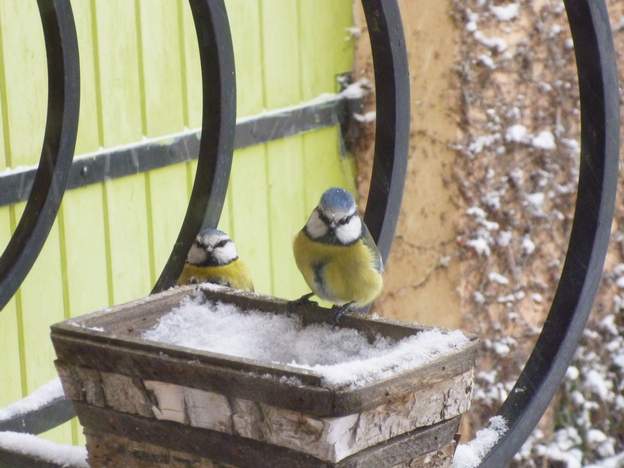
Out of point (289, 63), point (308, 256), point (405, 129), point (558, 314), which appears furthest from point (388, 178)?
point (289, 63)

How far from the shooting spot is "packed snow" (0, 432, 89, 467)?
45.6 inches

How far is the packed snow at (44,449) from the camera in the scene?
1157mm

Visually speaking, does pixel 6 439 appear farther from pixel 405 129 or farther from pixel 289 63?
pixel 289 63

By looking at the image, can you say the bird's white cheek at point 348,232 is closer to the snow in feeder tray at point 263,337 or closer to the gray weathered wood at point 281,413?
the snow in feeder tray at point 263,337

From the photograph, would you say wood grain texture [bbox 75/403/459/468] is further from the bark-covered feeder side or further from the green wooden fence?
the green wooden fence

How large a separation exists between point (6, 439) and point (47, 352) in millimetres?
1445

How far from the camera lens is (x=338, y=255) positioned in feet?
5.69

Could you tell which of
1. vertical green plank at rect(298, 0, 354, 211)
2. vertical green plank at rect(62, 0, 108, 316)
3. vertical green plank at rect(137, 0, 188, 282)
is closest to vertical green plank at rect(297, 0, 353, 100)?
vertical green plank at rect(298, 0, 354, 211)

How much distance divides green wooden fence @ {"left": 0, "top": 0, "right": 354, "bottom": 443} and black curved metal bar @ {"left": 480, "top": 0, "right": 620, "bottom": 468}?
4.68ft

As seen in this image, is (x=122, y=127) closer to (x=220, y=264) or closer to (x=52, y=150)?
(x=220, y=264)

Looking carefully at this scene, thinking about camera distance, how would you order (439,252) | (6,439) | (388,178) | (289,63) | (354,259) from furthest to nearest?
1. (439,252)
2. (289,63)
3. (354,259)
4. (388,178)
5. (6,439)

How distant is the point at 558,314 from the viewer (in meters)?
1.33

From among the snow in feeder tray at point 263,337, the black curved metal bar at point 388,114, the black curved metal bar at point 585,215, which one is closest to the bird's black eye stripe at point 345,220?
the black curved metal bar at point 388,114

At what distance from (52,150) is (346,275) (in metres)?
0.51
